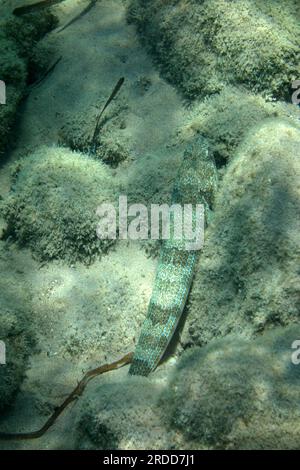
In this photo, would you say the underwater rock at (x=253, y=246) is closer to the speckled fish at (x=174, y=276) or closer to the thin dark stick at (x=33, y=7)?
the speckled fish at (x=174, y=276)

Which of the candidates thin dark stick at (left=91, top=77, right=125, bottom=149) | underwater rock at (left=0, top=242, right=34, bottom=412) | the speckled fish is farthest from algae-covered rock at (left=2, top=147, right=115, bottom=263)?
the speckled fish

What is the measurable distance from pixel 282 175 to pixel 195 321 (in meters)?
1.60

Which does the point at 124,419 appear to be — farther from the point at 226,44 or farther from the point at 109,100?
the point at 226,44

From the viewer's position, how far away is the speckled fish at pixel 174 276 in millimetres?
3732

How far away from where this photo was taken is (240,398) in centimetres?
259

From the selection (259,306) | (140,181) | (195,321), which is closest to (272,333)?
(259,306)

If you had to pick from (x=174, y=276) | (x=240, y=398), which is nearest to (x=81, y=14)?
(x=174, y=276)

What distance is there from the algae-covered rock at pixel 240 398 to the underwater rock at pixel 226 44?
3.13 metres

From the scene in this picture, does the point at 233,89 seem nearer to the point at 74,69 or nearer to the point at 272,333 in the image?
the point at 74,69

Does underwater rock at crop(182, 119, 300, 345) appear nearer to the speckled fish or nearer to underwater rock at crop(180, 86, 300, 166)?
the speckled fish

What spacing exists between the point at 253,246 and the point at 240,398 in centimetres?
135

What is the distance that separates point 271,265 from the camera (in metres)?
3.32

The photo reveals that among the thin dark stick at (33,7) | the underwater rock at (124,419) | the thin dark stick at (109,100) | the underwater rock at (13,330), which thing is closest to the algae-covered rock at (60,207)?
the underwater rock at (13,330)

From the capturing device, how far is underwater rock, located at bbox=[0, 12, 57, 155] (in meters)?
5.49
